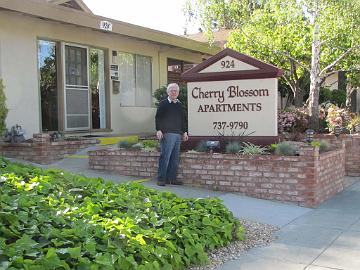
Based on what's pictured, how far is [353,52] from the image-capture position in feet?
43.3

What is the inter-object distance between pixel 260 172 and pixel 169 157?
1613 mm

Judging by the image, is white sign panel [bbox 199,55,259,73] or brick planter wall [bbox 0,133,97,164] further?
brick planter wall [bbox 0,133,97,164]

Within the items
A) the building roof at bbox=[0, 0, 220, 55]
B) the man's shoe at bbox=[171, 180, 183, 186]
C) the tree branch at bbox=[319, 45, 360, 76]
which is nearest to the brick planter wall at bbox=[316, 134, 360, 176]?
the tree branch at bbox=[319, 45, 360, 76]

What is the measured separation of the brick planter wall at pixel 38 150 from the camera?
10.3 meters

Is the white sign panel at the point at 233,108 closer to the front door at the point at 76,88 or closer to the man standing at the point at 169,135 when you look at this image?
the man standing at the point at 169,135

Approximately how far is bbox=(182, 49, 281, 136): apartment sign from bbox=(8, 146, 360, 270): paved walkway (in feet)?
4.95

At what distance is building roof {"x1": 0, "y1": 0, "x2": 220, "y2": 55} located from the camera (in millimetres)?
10727

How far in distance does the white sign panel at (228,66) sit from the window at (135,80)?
5.77 meters

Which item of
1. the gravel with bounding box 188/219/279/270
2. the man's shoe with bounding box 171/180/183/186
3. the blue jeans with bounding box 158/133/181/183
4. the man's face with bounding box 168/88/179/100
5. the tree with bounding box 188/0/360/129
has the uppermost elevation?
the tree with bounding box 188/0/360/129

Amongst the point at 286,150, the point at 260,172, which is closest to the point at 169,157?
the point at 260,172

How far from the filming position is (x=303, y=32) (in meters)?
12.7

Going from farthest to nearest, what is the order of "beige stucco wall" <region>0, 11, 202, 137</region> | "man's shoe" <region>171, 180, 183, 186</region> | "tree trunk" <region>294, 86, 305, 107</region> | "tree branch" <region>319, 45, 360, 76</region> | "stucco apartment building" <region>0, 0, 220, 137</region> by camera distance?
"tree trunk" <region>294, 86, 305, 107</region>, "tree branch" <region>319, 45, 360, 76</region>, "stucco apartment building" <region>0, 0, 220, 137</region>, "beige stucco wall" <region>0, 11, 202, 137</region>, "man's shoe" <region>171, 180, 183, 186</region>

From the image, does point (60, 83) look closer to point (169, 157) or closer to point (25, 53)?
point (25, 53)

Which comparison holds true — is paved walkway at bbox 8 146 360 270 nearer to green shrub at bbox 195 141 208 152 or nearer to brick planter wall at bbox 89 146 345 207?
brick planter wall at bbox 89 146 345 207
